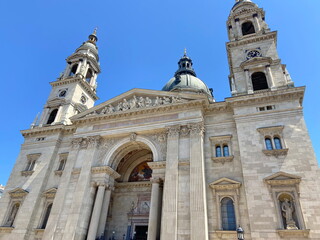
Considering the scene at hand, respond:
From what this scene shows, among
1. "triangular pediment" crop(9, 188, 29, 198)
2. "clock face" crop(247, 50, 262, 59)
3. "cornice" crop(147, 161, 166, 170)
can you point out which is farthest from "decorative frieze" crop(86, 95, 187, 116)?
"triangular pediment" crop(9, 188, 29, 198)

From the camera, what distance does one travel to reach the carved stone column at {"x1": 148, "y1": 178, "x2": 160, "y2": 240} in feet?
55.2

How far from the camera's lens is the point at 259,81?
74.8ft

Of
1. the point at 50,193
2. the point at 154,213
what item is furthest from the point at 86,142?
the point at 154,213

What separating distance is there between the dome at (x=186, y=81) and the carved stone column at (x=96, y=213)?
1932 cm

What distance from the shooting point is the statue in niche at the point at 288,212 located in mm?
14263

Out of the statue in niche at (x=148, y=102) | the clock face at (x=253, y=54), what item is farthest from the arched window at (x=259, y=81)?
the statue in niche at (x=148, y=102)

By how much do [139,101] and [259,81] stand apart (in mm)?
11613

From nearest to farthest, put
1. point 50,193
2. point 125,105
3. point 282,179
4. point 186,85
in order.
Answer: point 282,179, point 50,193, point 125,105, point 186,85

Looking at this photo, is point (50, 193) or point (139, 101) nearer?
point (50, 193)

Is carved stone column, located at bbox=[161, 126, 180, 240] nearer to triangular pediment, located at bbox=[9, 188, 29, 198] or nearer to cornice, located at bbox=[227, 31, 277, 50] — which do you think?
cornice, located at bbox=[227, 31, 277, 50]

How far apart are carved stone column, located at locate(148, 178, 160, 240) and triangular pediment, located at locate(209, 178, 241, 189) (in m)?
4.23

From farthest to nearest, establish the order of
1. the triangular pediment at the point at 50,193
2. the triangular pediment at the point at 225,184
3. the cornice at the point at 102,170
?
the triangular pediment at the point at 50,193 → the cornice at the point at 102,170 → the triangular pediment at the point at 225,184

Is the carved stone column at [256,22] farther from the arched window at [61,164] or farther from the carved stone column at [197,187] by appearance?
the arched window at [61,164]

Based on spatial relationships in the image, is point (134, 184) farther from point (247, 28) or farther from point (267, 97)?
point (247, 28)
